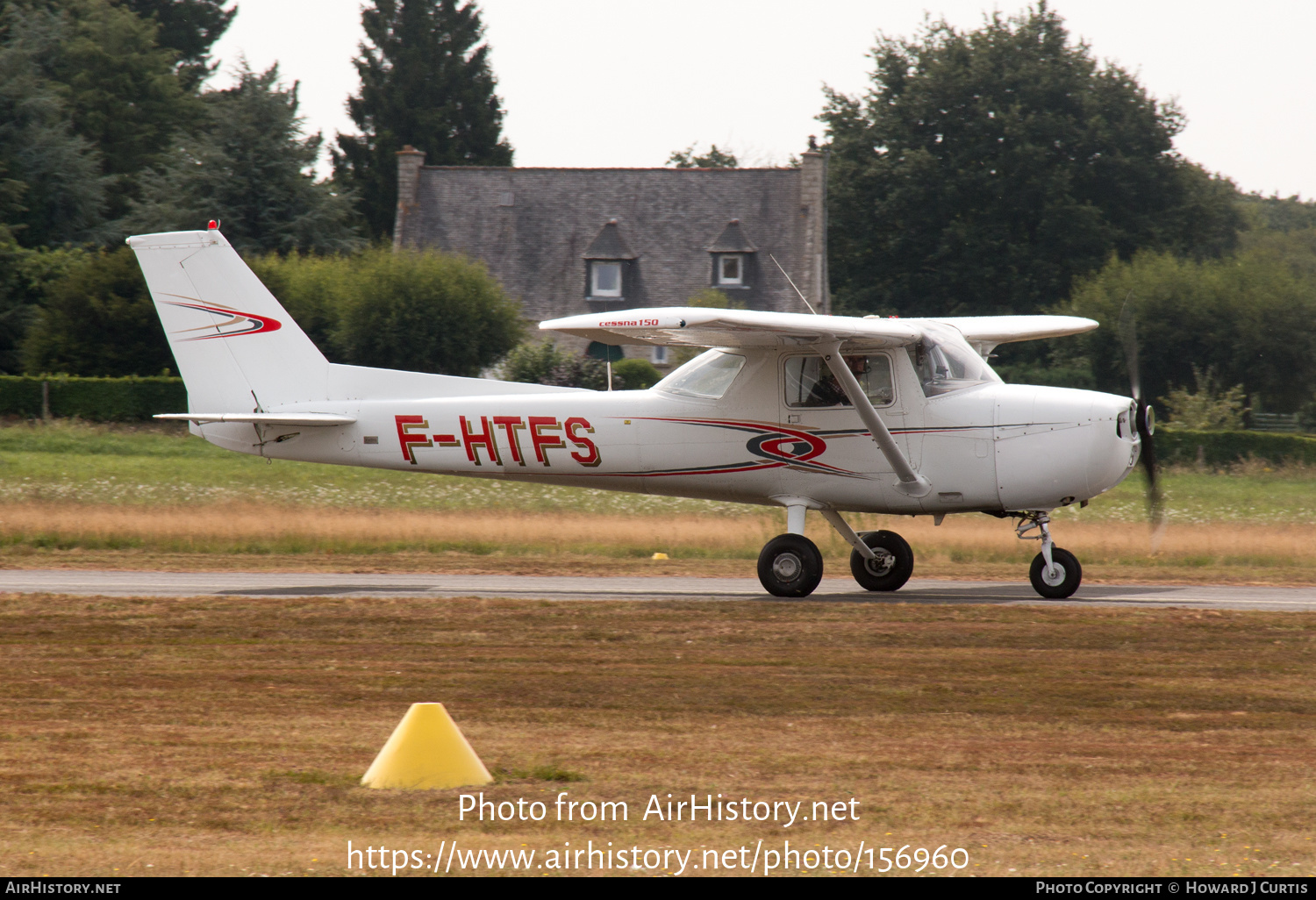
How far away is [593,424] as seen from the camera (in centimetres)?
1391

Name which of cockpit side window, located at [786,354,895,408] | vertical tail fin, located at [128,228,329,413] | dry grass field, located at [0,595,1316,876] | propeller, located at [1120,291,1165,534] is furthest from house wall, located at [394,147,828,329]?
dry grass field, located at [0,595,1316,876]

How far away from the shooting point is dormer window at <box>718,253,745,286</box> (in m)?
50.7

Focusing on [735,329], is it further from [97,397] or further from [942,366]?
[97,397]

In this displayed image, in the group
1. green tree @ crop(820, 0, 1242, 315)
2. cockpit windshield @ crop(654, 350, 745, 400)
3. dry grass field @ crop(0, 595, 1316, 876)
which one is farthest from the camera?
green tree @ crop(820, 0, 1242, 315)

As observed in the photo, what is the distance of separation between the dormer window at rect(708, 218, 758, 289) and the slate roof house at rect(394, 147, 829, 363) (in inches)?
1.8

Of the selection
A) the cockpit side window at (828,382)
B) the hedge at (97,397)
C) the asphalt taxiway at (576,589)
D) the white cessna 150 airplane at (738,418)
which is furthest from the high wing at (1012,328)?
the hedge at (97,397)

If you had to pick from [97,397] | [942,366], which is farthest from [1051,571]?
[97,397]

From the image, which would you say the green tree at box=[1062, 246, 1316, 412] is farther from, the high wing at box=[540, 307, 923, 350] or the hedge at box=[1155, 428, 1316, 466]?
the high wing at box=[540, 307, 923, 350]

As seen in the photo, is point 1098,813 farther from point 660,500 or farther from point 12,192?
point 12,192

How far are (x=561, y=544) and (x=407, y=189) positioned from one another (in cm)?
3720

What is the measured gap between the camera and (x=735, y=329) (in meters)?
11.9

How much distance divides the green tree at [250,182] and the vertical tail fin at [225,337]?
1521 inches

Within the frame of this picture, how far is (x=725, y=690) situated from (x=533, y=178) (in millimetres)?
47086

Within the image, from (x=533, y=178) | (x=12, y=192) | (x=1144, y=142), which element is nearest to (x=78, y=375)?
(x=12, y=192)
